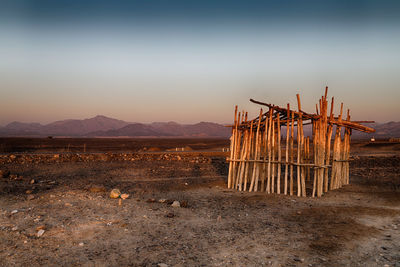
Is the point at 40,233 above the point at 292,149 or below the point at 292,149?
below

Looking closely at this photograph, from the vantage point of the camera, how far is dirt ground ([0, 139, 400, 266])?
5355mm

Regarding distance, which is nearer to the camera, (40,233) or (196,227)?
(40,233)

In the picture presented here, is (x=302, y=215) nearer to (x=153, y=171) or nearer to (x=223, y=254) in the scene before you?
(x=223, y=254)

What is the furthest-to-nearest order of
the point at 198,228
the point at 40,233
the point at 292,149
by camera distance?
the point at 292,149 → the point at 198,228 → the point at 40,233

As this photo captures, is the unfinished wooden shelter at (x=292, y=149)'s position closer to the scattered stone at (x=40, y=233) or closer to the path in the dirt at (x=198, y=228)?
the path in the dirt at (x=198, y=228)

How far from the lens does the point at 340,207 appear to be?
8.92 m

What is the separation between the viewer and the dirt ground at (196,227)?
5355 millimetres

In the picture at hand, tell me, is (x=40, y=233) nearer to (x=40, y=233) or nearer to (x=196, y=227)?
(x=40, y=233)

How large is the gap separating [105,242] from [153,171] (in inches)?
437

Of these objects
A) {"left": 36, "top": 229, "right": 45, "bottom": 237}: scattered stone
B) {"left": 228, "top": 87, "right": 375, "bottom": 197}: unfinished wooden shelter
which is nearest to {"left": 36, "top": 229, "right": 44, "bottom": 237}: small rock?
{"left": 36, "top": 229, "right": 45, "bottom": 237}: scattered stone

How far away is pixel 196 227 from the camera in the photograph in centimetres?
711

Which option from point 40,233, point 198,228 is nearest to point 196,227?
point 198,228

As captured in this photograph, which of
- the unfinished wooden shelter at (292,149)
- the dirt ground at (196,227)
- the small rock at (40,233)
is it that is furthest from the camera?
the unfinished wooden shelter at (292,149)

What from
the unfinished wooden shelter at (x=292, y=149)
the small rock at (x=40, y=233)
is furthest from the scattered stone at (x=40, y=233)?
the unfinished wooden shelter at (x=292, y=149)
